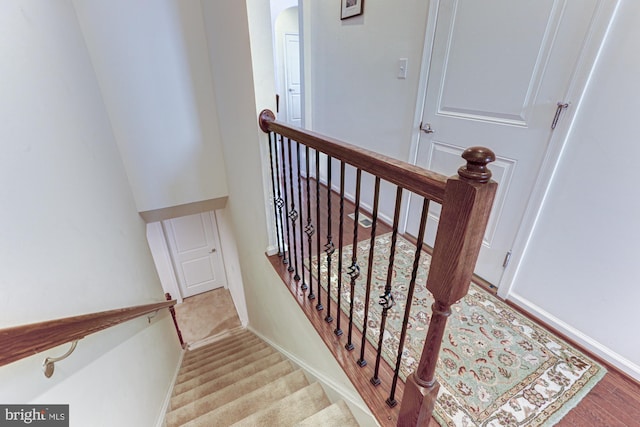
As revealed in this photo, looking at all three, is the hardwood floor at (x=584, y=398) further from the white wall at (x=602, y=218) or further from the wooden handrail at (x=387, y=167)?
the wooden handrail at (x=387, y=167)

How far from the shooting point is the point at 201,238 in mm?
4812

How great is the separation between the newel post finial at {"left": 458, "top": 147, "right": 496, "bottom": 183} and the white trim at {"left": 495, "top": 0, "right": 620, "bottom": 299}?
1116 mm

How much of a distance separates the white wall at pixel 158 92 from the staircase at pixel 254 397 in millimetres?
1564

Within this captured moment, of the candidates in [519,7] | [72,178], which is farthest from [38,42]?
[519,7]

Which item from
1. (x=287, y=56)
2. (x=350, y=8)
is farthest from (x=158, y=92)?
(x=287, y=56)

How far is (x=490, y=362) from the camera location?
4.37 ft

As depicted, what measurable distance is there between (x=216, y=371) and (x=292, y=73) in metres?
4.88

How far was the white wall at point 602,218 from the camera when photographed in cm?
114

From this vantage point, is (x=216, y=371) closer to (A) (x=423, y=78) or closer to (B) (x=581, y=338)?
(B) (x=581, y=338)

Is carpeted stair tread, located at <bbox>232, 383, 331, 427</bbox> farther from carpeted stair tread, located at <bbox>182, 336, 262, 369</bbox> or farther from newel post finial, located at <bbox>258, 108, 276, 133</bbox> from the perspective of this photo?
carpeted stair tread, located at <bbox>182, 336, 262, 369</bbox>

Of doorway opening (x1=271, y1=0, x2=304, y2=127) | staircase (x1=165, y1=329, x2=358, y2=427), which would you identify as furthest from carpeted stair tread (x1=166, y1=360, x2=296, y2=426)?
doorway opening (x1=271, y1=0, x2=304, y2=127)

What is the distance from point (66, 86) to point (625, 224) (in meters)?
2.69

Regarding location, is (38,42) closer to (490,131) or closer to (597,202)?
(490,131)

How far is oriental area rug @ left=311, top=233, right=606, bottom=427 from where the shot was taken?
114cm
